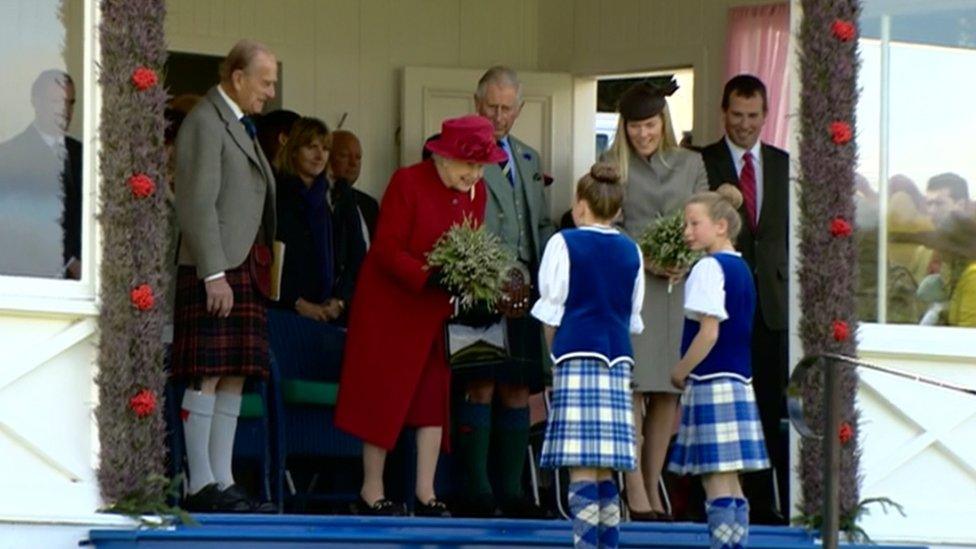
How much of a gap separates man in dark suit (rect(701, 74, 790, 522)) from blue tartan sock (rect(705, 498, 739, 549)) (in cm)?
169

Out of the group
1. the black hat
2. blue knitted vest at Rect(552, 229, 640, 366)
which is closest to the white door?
the black hat

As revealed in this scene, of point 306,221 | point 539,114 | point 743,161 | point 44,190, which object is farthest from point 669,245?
point 539,114

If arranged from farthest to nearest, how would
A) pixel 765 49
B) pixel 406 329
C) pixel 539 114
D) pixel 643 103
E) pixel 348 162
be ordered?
pixel 539 114, pixel 765 49, pixel 348 162, pixel 643 103, pixel 406 329

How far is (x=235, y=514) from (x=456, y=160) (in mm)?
1587

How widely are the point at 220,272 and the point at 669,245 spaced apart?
1721mm

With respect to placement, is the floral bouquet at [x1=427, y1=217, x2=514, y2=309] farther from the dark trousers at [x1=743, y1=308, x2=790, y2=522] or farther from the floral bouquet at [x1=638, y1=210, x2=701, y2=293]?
the dark trousers at [x1=743, y1=308, x2=790, y2=522]

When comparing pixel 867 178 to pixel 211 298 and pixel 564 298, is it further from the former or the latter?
pixel 211 298

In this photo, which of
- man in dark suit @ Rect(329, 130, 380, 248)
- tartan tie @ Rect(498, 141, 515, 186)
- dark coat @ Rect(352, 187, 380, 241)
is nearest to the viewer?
tartan tie @ Rect(498, 141, 515, 186)

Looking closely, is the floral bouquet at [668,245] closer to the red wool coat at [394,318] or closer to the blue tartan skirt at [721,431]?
the red wool coat at [394,318]

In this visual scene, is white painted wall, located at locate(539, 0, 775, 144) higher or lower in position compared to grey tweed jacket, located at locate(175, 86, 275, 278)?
higher

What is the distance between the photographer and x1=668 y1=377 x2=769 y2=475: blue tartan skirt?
7754 mm

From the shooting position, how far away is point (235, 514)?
26.9 ft

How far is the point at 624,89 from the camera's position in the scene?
16078 mm

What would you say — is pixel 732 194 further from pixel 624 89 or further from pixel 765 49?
pixel 624 89
